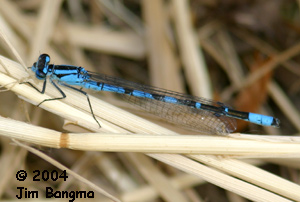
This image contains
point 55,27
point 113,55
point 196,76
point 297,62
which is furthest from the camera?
point 113,55

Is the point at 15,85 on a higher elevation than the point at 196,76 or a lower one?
lower

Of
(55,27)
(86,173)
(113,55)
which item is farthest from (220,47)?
(86,173)

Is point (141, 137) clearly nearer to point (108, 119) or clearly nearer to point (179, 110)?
point (108, 119)

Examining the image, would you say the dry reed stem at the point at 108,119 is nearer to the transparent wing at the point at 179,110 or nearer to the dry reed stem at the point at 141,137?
the dry reed stem at the point at 141,137

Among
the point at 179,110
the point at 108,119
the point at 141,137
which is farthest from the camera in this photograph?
the point at 179,110

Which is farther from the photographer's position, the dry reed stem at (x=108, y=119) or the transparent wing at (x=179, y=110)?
the transparent wing at (x=179, y=110)

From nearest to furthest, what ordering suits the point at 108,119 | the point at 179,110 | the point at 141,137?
the point at 141,137, the point at 108,119, the point at 179,110

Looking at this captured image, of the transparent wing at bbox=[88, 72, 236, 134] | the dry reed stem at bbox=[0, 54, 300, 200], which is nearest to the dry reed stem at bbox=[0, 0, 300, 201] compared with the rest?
the dry reed stem at bbox=[0, 54, 300, 200]

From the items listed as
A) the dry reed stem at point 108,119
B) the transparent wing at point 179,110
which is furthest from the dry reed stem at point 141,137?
the transparent wing at point 179,110

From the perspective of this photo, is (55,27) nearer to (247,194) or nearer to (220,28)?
(220,28)

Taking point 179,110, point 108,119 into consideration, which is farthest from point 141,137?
point 179,110

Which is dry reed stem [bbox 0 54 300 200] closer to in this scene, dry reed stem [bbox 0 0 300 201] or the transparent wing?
dry reed stem [bbox 0 0 300 201]
